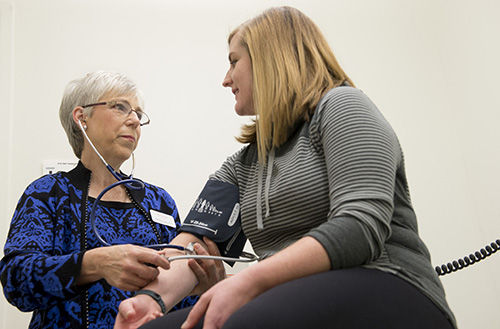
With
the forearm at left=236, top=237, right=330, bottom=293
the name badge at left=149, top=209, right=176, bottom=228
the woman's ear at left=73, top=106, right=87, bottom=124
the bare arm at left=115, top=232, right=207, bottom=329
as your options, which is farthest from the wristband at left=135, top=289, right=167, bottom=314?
the woman's ear at left=73, top=106, right=87, bottom=124

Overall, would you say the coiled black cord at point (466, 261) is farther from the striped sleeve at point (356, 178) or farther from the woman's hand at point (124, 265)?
the woman's hand at point (124, 265)

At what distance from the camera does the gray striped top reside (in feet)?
2.50

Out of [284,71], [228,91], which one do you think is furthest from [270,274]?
[228,91]

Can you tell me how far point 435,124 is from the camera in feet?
9.23

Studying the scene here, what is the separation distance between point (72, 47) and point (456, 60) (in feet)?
7.74

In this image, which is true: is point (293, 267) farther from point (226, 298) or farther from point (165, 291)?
point (165, 291)

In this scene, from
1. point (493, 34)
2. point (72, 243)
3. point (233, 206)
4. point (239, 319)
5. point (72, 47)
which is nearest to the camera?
point (239, 319)

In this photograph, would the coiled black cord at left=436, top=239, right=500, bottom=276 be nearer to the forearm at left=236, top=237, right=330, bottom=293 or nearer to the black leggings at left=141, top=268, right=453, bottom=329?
the black leggings at left=141, top=268, right=453, bottom=329

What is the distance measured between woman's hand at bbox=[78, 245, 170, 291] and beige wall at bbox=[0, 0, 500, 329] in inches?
45.9

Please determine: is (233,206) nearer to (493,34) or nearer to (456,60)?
(493,34)

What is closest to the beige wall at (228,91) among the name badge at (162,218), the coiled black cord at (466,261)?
the name badge at (162,218)

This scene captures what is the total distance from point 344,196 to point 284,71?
1.35 ft

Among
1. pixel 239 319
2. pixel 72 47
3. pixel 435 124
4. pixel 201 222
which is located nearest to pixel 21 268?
pixel 201 222

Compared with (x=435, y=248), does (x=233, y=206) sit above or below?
above
